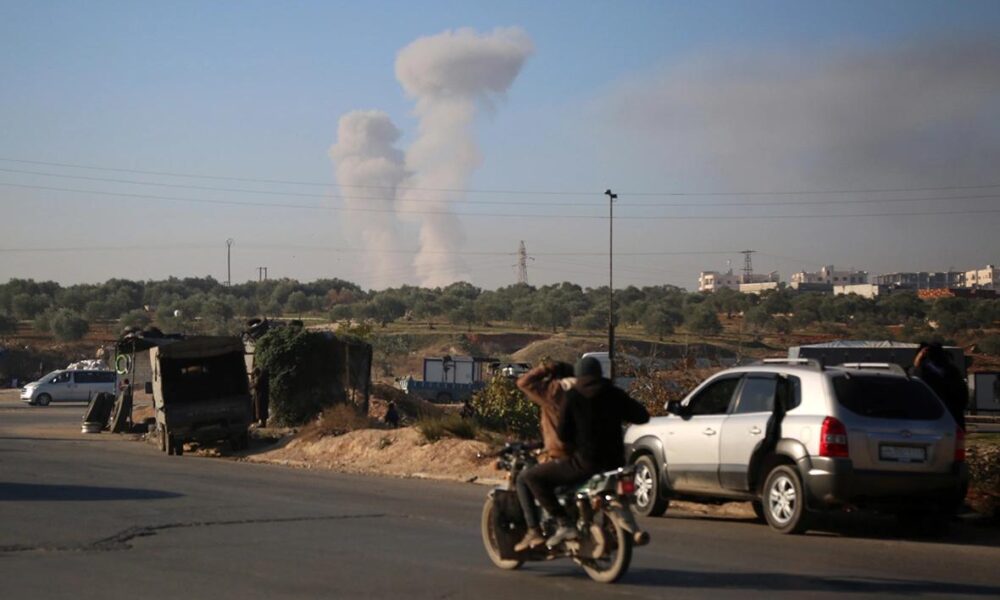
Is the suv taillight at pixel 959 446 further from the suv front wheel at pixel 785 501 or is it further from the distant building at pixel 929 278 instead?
the distant building at pixel 929 278

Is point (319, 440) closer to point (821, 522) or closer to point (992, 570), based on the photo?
point (821, 522)

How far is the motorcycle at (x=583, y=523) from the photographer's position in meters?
8.81

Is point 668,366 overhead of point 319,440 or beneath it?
overhead

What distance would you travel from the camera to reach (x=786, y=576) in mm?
9680

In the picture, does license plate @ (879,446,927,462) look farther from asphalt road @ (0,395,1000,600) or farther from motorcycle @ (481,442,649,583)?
motorcycle @ (481,442,649,583)

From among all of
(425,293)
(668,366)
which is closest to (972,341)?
(668,366)

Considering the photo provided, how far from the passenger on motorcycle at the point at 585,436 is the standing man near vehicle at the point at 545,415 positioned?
0.11m

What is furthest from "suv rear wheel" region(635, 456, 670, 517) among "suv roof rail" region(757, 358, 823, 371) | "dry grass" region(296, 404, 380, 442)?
"dry grass" region(296, 404, 380, 442)

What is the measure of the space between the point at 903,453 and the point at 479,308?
9556cm

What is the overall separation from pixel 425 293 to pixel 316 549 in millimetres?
126796

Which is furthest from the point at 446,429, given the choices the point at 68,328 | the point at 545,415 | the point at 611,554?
the point at 68,328

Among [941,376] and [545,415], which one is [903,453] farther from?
[545,415]

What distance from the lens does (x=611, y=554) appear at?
Answer: 9.02 meters

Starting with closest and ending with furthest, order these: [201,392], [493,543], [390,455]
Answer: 1. [493,543]
2. [390,455]
3. [201,392]
